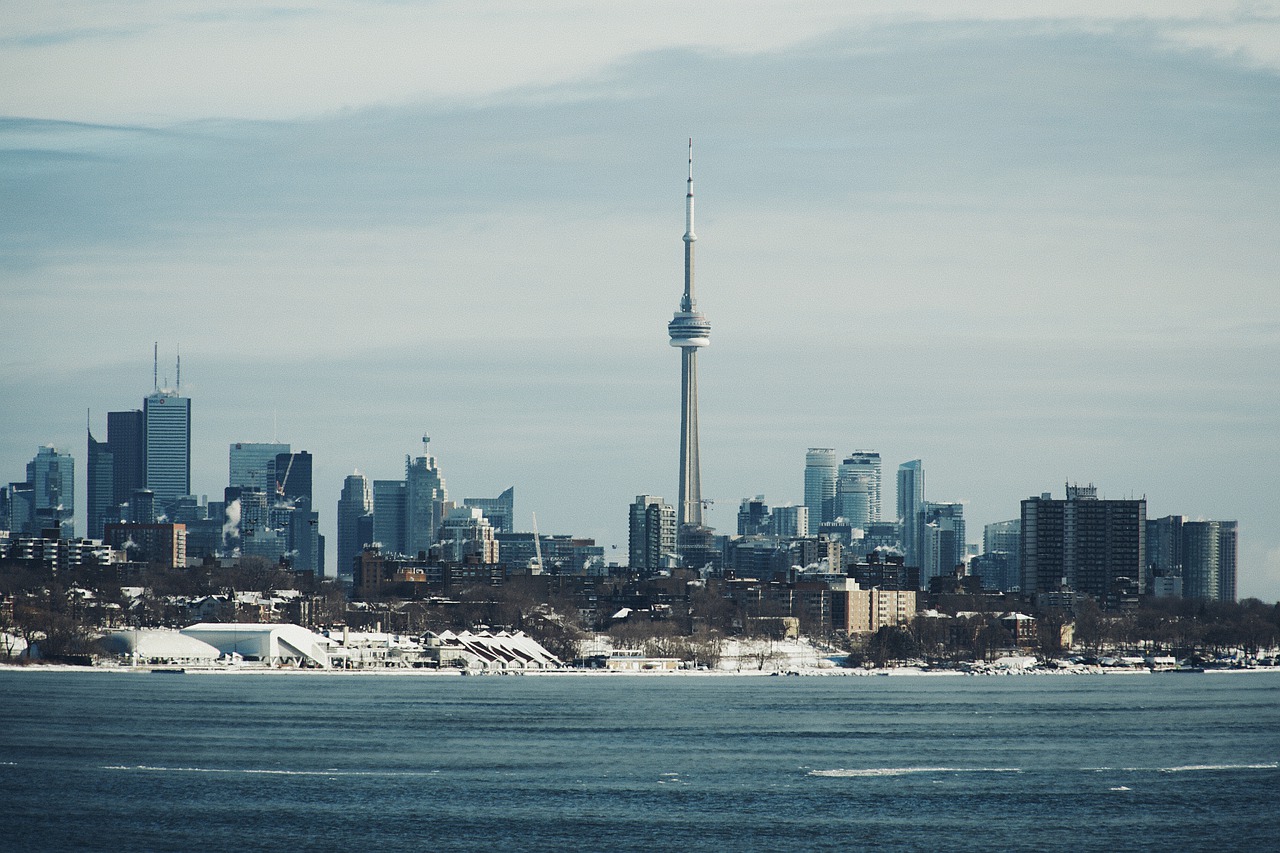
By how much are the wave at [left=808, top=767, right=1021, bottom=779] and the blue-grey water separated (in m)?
0.20

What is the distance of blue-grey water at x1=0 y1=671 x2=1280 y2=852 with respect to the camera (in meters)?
74.9

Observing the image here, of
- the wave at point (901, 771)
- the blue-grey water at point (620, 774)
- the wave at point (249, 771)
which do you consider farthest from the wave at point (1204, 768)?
the wave at point (249, 771)

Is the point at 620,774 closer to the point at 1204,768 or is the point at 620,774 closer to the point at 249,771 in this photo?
the point at 249,771

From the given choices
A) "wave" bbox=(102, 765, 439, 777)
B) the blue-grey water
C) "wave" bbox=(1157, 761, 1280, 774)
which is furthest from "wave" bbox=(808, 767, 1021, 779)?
"wave" bbox=(102, 765, 439, 777)

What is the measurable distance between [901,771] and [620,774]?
1301 cm

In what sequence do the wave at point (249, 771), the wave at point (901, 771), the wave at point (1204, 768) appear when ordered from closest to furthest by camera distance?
1. the wave at point (249, 771)
2. the wave at point (901, 771)
3. the wave at point (1204, 768)

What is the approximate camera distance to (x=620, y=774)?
92.8 metres

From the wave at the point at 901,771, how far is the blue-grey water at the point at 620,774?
20 cm

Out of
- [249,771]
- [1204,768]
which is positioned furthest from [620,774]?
[1204,768]

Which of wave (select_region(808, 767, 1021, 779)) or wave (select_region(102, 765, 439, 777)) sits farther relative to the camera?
wave (select_region(808, 767, 1021, 779))

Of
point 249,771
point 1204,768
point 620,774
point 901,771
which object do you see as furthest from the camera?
point 1204,768

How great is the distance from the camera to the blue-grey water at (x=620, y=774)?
74.9m

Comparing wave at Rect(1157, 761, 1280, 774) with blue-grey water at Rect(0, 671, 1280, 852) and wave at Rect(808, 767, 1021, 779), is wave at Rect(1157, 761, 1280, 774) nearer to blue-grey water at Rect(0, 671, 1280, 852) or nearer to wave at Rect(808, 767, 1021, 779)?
blue-grey water at Rect(0, 671, 1280, 852)

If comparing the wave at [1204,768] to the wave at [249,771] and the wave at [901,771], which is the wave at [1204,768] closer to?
the wave at [901,771]
